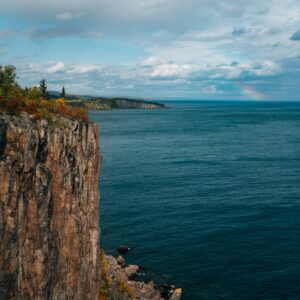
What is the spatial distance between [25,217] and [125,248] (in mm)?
43078

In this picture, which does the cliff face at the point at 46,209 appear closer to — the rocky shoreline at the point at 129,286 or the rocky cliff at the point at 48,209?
the rocky cliff at the point at 48,209

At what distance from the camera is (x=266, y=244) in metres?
73.0

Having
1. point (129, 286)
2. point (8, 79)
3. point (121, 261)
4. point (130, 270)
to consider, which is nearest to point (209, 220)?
point (121, 261)

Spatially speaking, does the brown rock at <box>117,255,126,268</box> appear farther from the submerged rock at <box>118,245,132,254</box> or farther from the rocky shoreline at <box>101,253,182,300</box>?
the submerged rock at <box>118,245,132,254</box>

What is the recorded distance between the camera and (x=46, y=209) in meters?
31.8

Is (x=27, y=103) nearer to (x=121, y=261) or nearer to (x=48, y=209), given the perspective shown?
(x=48, y=209)

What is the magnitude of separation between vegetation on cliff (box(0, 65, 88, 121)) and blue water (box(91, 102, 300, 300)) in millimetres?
33915

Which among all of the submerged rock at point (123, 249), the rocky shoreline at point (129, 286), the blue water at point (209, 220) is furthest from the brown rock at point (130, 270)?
the submerged rock at point (123, 249)

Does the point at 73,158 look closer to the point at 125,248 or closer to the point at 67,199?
the point at 67,199

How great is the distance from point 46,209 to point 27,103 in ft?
30.2

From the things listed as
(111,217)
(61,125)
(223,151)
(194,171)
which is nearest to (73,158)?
(61,125)

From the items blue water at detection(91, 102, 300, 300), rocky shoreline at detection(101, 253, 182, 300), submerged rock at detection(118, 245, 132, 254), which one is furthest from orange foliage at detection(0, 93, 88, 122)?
submerged rock at detection(118, 245, 132, 254)

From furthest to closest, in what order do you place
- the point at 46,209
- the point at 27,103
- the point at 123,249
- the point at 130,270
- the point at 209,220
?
the point at 209,220 < the point at 123,249 < the point at 130,270 < the point at 27,103 < the point at 46,209

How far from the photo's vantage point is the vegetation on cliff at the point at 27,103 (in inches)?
1314
